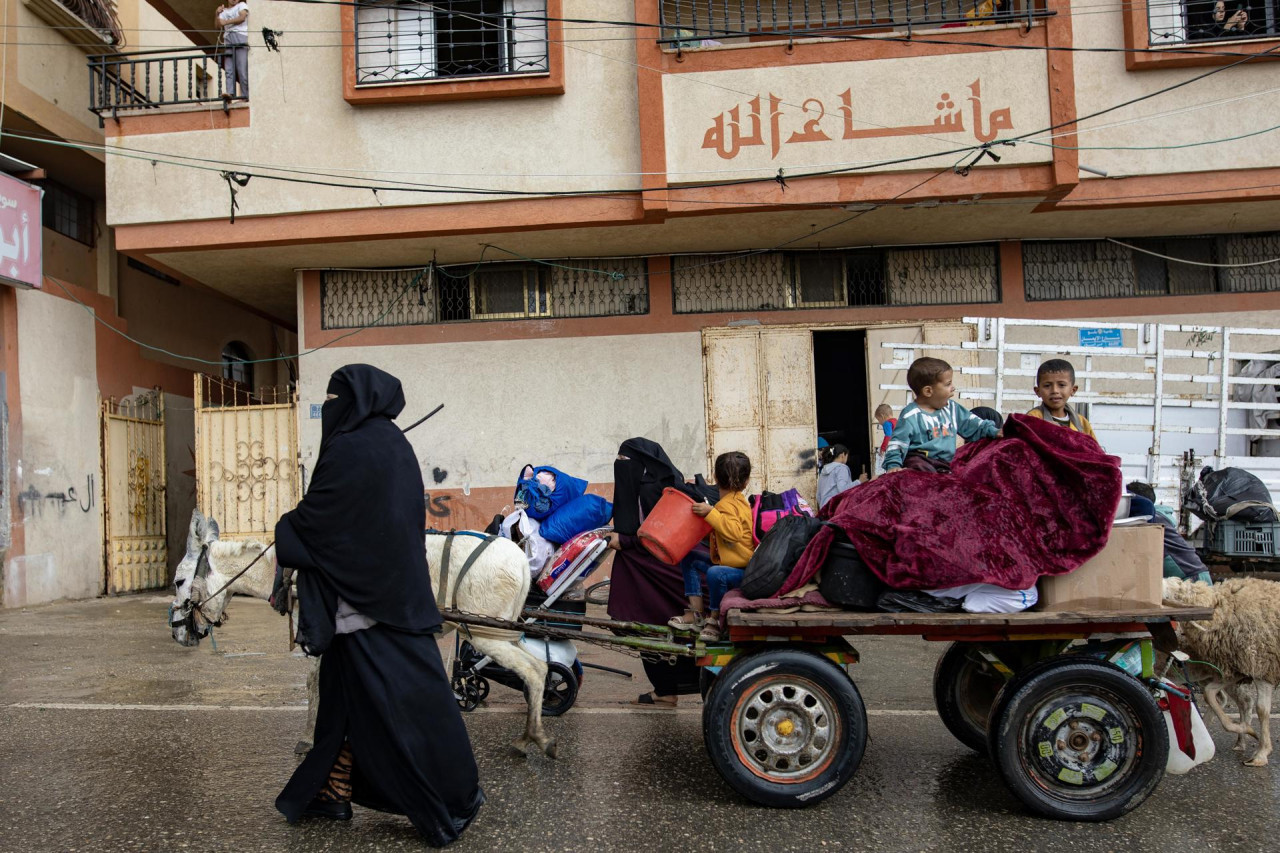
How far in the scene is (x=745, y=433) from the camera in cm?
1200

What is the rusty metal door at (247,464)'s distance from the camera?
42.1 feet

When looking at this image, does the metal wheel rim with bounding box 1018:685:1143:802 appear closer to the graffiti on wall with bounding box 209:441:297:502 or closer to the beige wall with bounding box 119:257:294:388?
the graffiti on wall with bounding box 209:441:297:502

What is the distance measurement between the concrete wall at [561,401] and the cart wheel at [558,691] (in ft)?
18.6

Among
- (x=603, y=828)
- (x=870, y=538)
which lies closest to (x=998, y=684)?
(x=870, y=538)

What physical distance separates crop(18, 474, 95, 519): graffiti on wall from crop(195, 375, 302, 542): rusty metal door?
1.66 meters

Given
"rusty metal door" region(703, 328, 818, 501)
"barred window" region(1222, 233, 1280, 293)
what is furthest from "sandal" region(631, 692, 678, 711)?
"barred window" region(1222, 233, 1280, 293)

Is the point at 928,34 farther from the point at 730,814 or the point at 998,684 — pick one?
the point at 730,814

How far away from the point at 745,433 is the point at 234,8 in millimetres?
8370

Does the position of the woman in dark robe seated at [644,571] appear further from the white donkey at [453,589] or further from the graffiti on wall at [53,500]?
the graffiti on wall at [53,500]

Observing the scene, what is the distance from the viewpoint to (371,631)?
13.5 feet

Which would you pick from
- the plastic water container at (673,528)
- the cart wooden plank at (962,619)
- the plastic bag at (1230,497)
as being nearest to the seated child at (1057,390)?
the cart wooden plank at (962,619)

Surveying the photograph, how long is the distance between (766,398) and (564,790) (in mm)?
7832

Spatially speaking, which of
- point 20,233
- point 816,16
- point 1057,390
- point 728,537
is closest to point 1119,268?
point 816,16

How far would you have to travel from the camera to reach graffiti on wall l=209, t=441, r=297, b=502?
42.2ft
